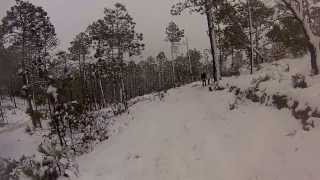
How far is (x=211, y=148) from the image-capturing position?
13.4 meters

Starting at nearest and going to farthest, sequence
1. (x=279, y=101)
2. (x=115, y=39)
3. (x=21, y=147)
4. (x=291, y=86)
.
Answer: (x=279, y=101), (x=291, y=86), (x=21, y=147), (x=115, y=39)

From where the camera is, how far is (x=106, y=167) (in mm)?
14578

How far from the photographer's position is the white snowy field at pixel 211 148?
10.9 meters

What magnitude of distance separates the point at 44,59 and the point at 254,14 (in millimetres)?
15723

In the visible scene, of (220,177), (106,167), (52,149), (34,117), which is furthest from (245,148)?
(34,117)

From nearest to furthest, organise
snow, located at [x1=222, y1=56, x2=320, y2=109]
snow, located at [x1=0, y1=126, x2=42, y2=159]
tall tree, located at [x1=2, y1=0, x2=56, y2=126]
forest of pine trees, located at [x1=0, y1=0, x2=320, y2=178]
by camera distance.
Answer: snow, located at [x1=222, y1=56, x2=320, y2=109] → snow, located at [x1=0, y1=126, x2=42, y2=159] → forest of pine trees, located at [x1=0, y1=0, x2=320, y2=178] → tall tree, located at [x1=2, y1=0, x2=56, y2=126]

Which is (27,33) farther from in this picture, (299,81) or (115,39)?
(299,81)

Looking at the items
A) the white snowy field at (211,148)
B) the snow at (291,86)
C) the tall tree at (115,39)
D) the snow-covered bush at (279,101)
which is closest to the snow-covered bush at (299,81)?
the snow at (291,86)

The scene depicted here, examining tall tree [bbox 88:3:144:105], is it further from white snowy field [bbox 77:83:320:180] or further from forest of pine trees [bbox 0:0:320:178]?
white snowy field [bbox 77:83:320:180]

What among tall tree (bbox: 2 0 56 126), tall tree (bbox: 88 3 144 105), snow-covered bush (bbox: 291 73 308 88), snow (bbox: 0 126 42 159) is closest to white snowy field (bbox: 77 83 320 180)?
snow-covered bush (bbox: 291 73 308 88)

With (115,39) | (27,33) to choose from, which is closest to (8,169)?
(27,33)

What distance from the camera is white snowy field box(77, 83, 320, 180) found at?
35.9 ft

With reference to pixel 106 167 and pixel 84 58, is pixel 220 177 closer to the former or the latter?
pixel 106 167

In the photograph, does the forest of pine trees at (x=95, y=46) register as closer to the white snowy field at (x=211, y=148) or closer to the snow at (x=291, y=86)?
the snow at (x=291, y=86)
